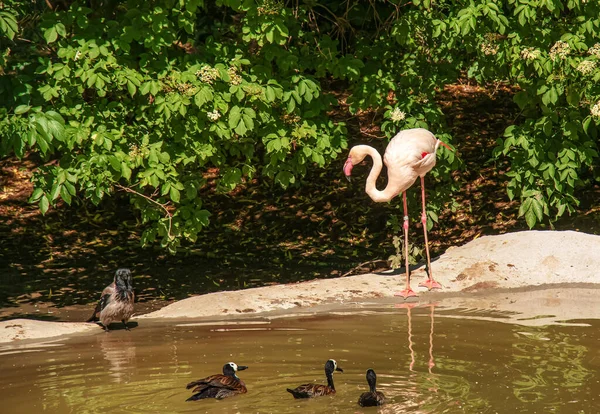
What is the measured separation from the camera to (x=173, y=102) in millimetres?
10297

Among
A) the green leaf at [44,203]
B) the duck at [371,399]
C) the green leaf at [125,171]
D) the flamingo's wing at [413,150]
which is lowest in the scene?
the duck at [371,399]

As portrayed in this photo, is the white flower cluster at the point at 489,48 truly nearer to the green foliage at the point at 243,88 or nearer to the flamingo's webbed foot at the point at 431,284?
the green foliage at the point at 243,88

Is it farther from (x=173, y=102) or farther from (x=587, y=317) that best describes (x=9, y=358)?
(x=587, y=317)

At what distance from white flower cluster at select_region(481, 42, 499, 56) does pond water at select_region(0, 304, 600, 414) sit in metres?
3.09

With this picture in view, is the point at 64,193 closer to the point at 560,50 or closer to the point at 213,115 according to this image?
the point at 213,115

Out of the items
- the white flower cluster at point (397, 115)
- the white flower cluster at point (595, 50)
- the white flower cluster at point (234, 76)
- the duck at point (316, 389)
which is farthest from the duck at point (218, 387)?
the white flower cluster at point (595, 50)

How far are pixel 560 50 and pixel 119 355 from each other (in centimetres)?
583

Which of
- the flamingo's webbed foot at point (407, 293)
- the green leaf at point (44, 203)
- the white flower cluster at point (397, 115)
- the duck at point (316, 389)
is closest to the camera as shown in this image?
the duck at point (316, 389)

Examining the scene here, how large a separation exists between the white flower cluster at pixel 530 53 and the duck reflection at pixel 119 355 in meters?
5.26

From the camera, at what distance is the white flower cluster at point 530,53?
432 inches

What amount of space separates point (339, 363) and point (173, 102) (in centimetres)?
346

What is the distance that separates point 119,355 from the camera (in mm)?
9000

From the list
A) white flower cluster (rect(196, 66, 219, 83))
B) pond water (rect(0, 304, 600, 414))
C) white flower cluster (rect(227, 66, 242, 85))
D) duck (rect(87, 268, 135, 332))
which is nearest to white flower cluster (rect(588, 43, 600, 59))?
pond water (rect(0, 304, 600, 414))

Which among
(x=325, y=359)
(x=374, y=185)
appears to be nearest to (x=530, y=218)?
(x=374, y=185)
